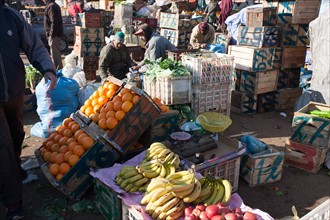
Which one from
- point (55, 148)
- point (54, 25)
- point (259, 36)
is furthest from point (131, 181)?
A: point (54, 25)

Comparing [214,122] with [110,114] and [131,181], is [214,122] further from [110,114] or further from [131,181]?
[131,181]

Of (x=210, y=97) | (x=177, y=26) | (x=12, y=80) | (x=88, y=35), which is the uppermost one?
(x=177, y=26)

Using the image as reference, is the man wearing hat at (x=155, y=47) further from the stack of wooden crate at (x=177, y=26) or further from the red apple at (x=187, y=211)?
the stack of wooden crate at (x=177, y=26)

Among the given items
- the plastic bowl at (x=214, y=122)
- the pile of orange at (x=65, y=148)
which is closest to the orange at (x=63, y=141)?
the pile of orange at (x=65, y=148)

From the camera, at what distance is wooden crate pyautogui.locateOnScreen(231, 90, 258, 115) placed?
712 cm

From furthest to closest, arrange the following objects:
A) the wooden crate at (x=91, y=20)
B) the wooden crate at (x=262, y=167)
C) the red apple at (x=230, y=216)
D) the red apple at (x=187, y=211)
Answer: the wooden crate at (x=91, y=20), the wooden crate at (x=262, y=167), the red apple at (x=187, y=211), the red apple at (x=230, y=216)

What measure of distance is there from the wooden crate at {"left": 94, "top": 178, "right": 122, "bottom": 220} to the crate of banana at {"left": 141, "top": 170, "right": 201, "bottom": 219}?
477mm

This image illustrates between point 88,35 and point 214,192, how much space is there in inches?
303

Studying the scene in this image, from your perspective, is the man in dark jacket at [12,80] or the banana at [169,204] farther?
the man in dark jacket at [12,80]

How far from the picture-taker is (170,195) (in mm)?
2787

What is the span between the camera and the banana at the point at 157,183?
288 cm

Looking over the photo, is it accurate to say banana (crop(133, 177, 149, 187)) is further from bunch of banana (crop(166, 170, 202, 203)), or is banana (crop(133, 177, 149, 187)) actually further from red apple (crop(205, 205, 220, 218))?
A: red apple (crop(205, 205, 220, 218))

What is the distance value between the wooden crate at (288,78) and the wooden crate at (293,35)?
1.99 feet

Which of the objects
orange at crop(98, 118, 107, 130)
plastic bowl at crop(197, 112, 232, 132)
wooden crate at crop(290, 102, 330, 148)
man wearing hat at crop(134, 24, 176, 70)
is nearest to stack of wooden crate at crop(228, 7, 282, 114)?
man wearing hat at crop(134, 24, 176, 70)
